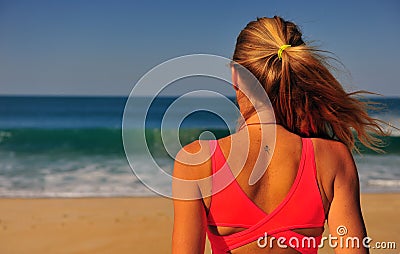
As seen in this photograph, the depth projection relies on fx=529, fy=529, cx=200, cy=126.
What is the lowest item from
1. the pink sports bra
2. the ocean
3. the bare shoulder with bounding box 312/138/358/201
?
the ocean

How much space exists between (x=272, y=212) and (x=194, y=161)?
0.30 metres

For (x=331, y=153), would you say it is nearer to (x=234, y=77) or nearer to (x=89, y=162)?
A: (x=234, y=77)

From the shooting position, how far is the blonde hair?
1649mm

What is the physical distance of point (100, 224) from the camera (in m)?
6.88

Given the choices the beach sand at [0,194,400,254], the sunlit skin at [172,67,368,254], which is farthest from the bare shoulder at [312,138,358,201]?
the beach sand at [0,194,400,254]

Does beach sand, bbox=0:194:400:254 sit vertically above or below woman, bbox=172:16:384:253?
below

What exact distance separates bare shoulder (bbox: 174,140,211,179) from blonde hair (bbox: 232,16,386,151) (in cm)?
23

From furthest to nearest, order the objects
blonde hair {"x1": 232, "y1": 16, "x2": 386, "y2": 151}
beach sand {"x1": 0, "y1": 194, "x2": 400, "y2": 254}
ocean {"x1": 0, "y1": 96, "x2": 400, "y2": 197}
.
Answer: ocean {"x1": 0, "y1": 96, "x2": 400, "y2": 197}
beach sand {"x1": 0, "y1": 194, "x2": 400, "y2": 254}
blonde hair {"x1": 232, "y1": 16, "x2": 386, "y2": 151}

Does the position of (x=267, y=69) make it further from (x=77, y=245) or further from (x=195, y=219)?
(x=77, y=245)

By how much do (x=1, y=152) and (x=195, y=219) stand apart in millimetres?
17075

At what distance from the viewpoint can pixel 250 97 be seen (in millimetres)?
1661

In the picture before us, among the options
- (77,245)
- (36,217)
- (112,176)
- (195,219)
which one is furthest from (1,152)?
(195,219)

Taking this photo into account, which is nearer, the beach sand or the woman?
the woman

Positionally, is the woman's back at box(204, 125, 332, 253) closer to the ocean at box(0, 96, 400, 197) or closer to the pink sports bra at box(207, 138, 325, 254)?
the pink sports bra at box(207, 138, 325, 254)
